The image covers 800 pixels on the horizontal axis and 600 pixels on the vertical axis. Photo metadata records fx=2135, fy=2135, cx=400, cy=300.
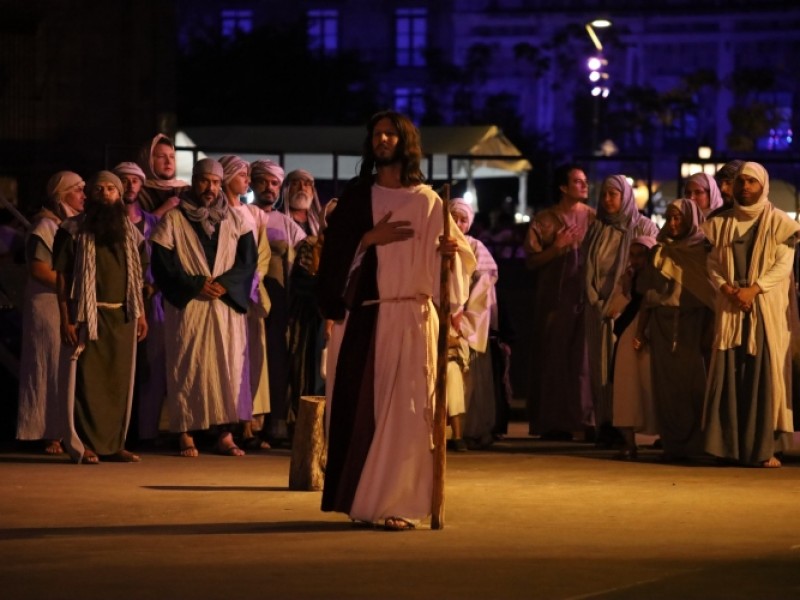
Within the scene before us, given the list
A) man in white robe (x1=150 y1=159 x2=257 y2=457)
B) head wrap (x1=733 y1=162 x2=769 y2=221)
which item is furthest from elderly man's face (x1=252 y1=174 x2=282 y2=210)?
head wrap (x1=733 y1=162 x2=769 y2=221)

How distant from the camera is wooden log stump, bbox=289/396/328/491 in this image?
521 inches

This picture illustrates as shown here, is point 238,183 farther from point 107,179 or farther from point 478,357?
point 478,357

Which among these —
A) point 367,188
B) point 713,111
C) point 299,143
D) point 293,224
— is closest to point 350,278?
point 367,188

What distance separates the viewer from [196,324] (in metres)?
15.6

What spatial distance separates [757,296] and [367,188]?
468 centimetres

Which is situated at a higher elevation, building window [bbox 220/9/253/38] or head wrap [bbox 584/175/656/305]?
building window [bbox 220/9/253/38]

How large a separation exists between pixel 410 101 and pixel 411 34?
21.0ft

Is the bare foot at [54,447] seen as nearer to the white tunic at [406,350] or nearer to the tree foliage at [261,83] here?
the white tunic at [406,350]

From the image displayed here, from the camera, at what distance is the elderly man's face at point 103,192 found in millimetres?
14914

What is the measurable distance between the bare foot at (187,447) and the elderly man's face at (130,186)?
1.92 metres

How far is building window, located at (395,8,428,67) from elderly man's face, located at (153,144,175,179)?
83.0m

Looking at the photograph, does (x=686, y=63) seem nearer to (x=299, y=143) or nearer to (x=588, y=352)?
(x=299, y=143)

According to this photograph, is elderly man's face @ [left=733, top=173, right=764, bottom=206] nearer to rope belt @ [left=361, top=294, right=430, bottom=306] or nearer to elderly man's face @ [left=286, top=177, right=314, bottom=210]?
elderly man's face @ [left=286, top=177, right=314, bottom=210]

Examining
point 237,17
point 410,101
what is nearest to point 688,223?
point 410,101
